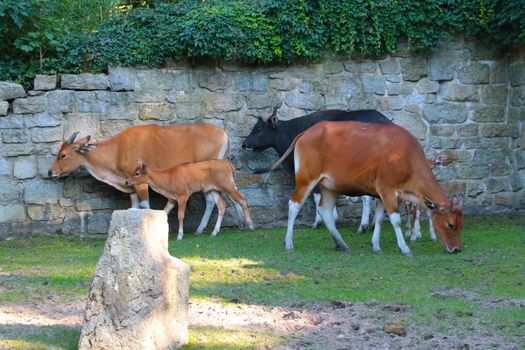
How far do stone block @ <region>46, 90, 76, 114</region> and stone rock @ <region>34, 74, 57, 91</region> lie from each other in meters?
0.09

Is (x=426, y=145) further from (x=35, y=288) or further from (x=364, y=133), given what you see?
(x=35, y=288)

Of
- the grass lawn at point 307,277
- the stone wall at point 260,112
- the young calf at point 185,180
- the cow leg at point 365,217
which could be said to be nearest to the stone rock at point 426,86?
the stone wall at point 260,112

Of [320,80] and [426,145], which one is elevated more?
[320,80]

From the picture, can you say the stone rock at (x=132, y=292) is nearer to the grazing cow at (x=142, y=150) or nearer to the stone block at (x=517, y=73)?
the grazing cow at (x=142, y=150)

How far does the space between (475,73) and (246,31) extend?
141 inches

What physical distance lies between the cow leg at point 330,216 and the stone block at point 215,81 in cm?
317

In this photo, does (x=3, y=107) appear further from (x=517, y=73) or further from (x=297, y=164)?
(x=517, y=73)

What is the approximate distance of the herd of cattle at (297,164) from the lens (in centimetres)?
995

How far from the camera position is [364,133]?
10125 millimetres

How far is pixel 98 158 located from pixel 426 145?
192 inches

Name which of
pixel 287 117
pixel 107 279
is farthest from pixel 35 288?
pixel 287 117

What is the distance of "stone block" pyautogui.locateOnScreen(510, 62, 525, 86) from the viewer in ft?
42.8

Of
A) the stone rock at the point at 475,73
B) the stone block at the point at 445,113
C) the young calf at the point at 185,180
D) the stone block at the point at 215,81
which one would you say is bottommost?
the young calf at the point at 185,180

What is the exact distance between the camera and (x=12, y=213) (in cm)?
1198
